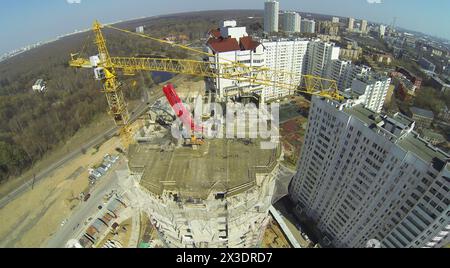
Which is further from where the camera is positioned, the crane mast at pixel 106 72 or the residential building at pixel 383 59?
the residential building at pixel 383 59

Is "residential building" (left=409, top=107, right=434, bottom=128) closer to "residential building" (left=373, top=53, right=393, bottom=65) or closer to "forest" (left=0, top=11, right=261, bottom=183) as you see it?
"residential building" (left=373, top=53, right=393, bottom=65)

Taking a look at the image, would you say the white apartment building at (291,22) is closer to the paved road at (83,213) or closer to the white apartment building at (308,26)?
the white apartment building at (308,26)

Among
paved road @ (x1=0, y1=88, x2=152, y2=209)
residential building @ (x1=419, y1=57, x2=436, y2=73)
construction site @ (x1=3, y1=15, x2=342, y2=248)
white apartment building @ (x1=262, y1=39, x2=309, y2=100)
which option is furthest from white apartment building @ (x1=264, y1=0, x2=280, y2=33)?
construction site @ (x1=3, y1=15, x2=342, y2=248)

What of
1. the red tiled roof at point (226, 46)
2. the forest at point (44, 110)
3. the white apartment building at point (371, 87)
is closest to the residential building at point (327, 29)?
the white apartment building at point (371, 87)

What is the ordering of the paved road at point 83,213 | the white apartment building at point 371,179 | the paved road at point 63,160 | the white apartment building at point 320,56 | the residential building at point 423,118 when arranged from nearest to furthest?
the white apartment building at point 371,179 < the paved road at point 83,213 < the paved road at point 63,160 < the residential building at point 423,118 < the white apartment building at point 320,56

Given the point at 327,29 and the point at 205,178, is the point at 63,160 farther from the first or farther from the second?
the point at 327,29

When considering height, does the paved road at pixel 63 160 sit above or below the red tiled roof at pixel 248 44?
below

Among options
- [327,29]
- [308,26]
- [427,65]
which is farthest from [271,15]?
[427,65]
